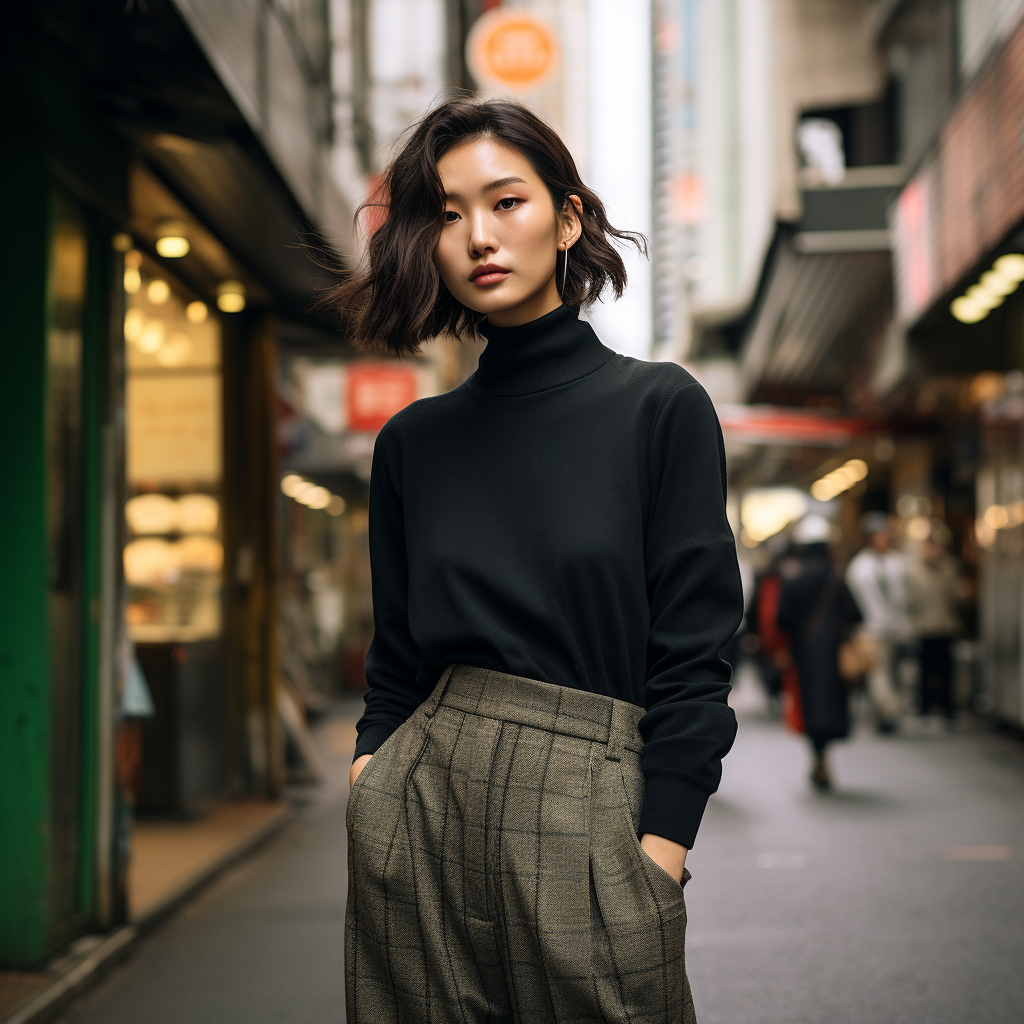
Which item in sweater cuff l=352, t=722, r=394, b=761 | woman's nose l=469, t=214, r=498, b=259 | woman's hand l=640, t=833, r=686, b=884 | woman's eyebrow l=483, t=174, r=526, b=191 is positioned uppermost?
woman's eyebrow l=483, t=174, r=526, b=191

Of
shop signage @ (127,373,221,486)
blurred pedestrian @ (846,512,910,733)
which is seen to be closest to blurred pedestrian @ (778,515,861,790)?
blurred pedestrian @ (846,512,910,733)

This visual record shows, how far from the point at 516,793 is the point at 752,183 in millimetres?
30233

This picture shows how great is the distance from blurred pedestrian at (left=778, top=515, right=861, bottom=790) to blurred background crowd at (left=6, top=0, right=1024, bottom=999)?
4.0 inches

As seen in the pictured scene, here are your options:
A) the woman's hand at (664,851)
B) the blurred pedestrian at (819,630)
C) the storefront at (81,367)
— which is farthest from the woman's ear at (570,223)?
the blurred pedestrian at (819,630)

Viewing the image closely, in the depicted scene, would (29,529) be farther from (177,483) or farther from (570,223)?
(177,483)

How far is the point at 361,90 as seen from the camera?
12.0m

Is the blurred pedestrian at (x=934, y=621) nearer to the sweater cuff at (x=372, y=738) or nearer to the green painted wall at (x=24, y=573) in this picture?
the green painted wall at (x=24, y=573)

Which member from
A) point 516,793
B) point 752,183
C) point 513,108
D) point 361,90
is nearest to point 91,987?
point 516,793

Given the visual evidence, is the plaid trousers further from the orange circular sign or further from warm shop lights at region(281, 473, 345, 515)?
the orange circular sign

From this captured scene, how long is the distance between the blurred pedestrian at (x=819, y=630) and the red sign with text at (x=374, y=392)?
297 inches

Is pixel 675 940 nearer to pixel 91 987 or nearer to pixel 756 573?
pixel 91 987

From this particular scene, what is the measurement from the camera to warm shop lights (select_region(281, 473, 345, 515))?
45.6 ft

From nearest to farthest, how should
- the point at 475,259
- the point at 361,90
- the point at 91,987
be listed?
the point at 475,259 < the point at 91,987 < the point at 361,90

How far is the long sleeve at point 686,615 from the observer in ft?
4.92
